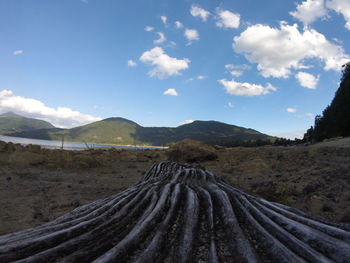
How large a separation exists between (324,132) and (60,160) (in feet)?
138

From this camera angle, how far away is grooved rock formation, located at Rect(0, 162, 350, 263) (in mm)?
1354

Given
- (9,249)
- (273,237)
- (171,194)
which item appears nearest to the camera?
(9,249)

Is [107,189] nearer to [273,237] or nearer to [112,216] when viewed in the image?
[112,216]

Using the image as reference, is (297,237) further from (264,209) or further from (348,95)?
(348,95)

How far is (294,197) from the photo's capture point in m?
5.61

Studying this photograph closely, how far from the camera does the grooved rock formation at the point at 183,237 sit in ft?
4.44

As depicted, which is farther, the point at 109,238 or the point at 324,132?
the point at 324,132

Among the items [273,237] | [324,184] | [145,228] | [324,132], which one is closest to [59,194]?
[145,228]

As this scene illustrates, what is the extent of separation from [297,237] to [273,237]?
0.21 metres

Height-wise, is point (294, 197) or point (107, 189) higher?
point (294, 197)

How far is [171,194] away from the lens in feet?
7.64

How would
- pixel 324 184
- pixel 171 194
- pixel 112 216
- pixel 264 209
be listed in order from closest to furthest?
pixel 112 216, pixel 264 209, pixel 171 194, pixel 324 184

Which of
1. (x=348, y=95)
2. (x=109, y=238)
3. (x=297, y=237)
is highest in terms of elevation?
(x=348, y=95)

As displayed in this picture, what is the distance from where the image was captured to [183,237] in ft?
5.14
